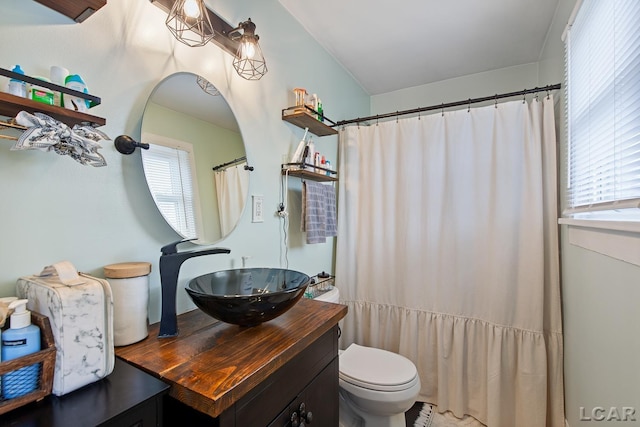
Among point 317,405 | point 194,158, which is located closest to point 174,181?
point 194,158

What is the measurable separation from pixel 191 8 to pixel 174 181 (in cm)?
60

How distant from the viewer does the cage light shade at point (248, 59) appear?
1197 millimetres

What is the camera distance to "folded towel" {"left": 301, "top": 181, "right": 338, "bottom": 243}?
1.71m

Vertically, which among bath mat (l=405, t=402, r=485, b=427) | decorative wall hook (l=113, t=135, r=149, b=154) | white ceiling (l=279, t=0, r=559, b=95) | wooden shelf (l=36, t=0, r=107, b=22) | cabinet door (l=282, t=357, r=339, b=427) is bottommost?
bath mat (l=405, t=402, r=485, b=427)

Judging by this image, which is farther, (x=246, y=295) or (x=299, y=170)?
(x=299, y=170)

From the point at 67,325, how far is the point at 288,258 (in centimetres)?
118

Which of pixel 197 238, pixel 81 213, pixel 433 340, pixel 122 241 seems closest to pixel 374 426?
pixel 433 340

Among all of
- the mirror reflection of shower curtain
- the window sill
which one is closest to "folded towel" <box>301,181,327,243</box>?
the mirror reflection of shower curtain

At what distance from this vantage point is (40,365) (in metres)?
0.55

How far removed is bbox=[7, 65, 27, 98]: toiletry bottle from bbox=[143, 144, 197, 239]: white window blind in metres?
0.32

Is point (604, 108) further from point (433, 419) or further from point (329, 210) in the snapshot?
point (433, 419)

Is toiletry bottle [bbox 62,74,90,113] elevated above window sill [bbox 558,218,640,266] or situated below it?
above

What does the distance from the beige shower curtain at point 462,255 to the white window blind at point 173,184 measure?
139 cm

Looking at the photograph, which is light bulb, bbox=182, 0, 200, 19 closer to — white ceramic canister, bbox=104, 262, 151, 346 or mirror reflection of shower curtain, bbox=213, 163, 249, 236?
mirror reflection of shower curtain, bbox=213, 163, 249, 236
